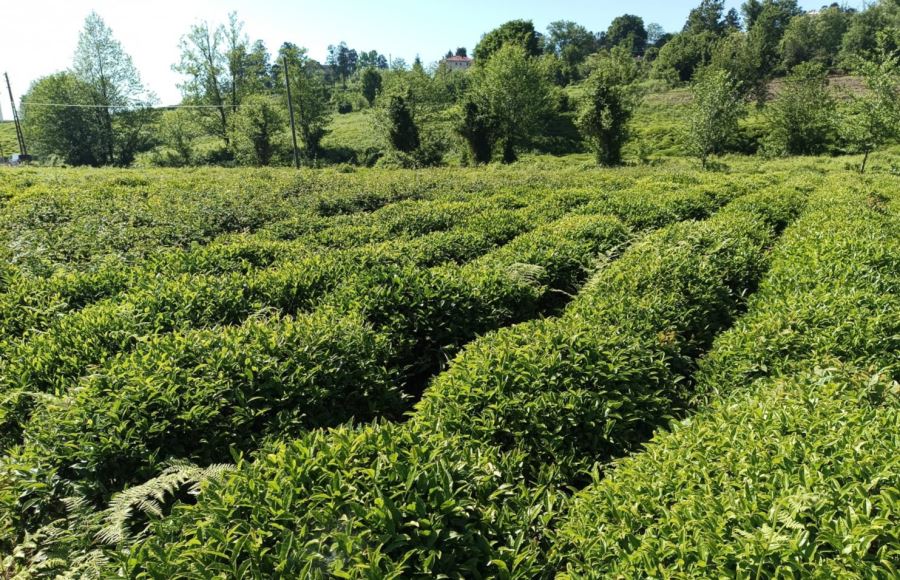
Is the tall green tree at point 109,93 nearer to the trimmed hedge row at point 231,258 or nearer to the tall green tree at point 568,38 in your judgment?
the trimmed hedge row at point 231,258

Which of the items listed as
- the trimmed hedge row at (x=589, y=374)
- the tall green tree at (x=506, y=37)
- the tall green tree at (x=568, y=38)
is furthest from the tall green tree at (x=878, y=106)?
the tall green tree at (x=568, y=38)

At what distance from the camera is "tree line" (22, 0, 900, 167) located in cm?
3503

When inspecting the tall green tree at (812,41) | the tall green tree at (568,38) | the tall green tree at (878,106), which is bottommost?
the tall green tree at (878,106)

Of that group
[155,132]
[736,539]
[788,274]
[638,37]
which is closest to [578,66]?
[638,37]

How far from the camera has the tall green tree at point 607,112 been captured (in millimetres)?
35312

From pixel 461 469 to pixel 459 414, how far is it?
0.85 m

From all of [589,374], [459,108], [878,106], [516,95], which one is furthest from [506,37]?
[589,374]

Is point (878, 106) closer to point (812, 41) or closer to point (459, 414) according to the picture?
point (459, 414)

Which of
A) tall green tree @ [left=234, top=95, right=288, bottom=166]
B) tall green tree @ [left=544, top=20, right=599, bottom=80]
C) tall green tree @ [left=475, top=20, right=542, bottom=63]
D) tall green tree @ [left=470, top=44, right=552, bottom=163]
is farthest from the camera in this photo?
tall green tree @ [left=544, top=20, right=599, bottom=80]

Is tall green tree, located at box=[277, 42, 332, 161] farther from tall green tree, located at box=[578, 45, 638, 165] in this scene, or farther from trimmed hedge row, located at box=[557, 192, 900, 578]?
trimmed hedge row, located at box=[557, 192, 900, 578]

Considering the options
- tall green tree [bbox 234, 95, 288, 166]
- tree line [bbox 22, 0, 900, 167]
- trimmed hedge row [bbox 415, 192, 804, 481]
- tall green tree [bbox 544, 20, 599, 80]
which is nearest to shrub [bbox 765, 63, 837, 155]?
tree line [bbox 22, 0, 900, 167]

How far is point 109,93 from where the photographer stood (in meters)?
51.4

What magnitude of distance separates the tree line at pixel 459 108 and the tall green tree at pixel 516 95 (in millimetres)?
142

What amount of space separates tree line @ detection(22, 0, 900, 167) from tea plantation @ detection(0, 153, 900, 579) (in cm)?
2873
